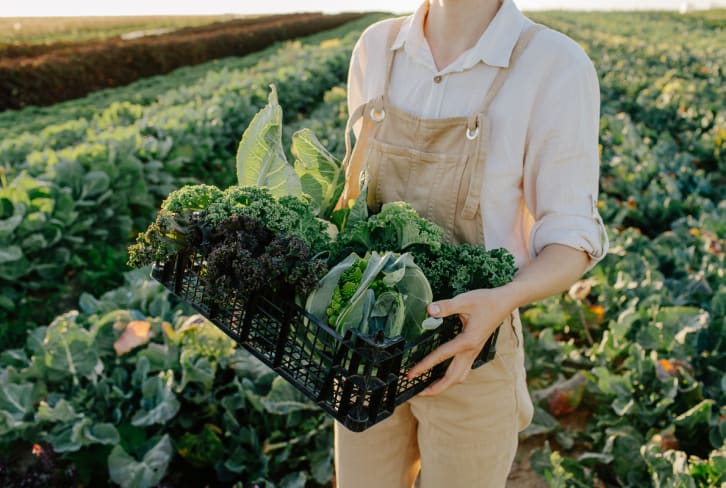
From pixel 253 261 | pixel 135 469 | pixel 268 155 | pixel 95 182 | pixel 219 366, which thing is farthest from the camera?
pixel 95 182

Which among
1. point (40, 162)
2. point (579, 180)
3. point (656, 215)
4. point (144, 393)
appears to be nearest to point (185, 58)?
point (40, 162)

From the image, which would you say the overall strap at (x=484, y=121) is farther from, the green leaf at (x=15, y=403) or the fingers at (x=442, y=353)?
the green leaf at (x=15, y=403)

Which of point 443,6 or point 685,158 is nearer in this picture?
point 443,6

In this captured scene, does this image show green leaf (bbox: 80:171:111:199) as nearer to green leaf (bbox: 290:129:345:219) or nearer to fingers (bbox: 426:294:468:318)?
green leaf (bbox: 290:129:345:219)

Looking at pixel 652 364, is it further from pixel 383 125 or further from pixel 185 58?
pixel 185 58

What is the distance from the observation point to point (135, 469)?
8.62ft

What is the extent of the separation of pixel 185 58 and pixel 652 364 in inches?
809

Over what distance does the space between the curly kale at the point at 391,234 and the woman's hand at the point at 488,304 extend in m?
0.19

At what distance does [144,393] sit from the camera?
2936 millimetres

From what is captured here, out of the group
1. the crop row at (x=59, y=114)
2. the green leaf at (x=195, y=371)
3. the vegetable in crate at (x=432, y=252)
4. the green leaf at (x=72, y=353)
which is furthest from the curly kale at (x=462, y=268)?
the crop row at (x=59, y=114)

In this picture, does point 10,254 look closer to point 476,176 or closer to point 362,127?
point 362,127

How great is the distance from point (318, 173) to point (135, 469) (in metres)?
1.67

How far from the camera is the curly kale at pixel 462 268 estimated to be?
4.90 feet

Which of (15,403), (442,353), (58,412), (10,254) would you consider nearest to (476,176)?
(442,353)
